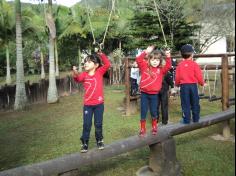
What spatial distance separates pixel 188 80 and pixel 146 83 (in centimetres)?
70

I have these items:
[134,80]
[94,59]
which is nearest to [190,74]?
[94,59]

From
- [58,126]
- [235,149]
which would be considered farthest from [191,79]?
[58,126]

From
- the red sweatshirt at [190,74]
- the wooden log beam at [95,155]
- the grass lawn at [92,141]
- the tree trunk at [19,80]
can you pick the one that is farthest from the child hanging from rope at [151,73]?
the tree trunk at [19,80]

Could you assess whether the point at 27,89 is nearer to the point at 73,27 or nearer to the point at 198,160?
the point at 198,160

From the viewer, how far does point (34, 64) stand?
39688 mm

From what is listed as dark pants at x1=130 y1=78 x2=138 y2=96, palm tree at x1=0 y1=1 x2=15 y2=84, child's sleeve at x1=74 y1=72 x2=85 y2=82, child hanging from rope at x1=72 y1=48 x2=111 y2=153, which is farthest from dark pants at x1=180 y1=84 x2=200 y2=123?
palm tree at x1=0 y1=1 x2=15 y2=84

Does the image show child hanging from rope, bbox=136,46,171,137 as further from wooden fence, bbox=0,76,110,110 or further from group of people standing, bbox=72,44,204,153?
wooden fence, bbox=0,76,110,110

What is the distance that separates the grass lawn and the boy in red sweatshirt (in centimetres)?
71

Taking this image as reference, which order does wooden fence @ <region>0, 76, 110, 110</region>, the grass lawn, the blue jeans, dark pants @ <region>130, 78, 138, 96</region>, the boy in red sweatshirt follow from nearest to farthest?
the blue jeans, the boy in red sweatshirt, the grass lawn, dark pants @ <region>130, 78, 138, 96</region>, wooden fence @ <region>0, 76, 110, 110</region>

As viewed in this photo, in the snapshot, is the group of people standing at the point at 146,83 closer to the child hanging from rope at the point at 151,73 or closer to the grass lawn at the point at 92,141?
the child hanging from rope at the point at 151,73

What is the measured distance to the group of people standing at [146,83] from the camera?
4936 millimetres

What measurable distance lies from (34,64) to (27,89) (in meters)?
25.7

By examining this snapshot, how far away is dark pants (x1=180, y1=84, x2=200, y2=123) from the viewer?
18.7 feet

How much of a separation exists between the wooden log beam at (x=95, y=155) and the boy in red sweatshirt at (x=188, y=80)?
0.57 ft
